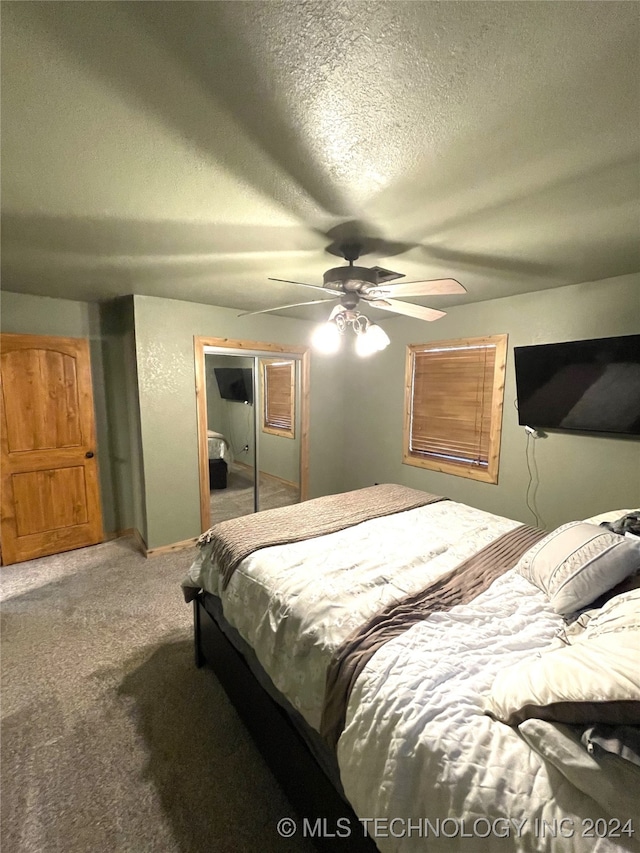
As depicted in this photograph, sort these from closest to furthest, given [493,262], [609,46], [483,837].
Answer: [483,837] < [609,46] < [493,262]

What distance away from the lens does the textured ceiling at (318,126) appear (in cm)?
82

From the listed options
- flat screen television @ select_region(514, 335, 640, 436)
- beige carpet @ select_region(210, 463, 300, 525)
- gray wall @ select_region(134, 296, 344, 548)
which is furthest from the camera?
beige carpet @ select_region(210, 463, 300, 525)

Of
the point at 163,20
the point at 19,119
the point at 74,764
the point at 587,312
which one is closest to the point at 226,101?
the point at 163,20

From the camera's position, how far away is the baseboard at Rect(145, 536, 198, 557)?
3.40 m

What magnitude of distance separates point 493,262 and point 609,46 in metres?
1.52

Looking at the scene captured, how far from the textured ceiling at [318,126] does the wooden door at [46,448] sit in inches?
53.3

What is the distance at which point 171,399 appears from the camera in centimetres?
338

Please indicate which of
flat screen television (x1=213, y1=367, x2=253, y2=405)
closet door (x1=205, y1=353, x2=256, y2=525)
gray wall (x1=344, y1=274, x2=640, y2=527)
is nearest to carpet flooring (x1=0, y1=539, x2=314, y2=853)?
closet door (x1=205, y1=353, x2=256, y2=525)

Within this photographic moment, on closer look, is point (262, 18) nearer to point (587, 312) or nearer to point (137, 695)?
point (137, 695)

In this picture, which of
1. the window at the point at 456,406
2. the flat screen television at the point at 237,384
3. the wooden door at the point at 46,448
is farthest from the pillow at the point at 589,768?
the wooden door at the point at 46,448

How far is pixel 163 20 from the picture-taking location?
0.80 m

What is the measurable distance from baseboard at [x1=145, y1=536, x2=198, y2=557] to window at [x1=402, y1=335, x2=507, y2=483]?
8.30ft

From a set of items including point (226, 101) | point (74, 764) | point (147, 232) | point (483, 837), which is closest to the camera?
point (483, 837)

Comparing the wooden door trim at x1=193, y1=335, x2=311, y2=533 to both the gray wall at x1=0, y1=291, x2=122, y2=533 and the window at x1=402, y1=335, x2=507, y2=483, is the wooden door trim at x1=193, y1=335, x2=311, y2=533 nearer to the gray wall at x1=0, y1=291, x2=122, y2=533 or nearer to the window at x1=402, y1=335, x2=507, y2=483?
the gray wall at x1=0, y1=291, x2=122, y2=533
